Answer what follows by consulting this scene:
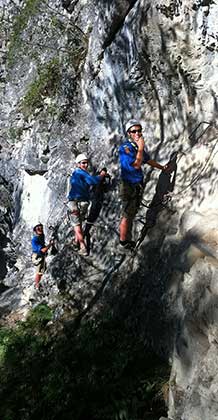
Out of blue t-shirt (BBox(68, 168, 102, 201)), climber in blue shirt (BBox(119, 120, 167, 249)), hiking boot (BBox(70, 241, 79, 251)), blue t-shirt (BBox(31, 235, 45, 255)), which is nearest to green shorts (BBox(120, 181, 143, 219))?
climber in blue shirt (BBox(119, 120, 167, 249))

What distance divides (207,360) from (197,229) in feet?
5.88

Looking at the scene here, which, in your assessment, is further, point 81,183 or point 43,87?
point 43,87

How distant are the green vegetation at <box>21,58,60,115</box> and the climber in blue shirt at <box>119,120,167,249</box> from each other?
21.6 feet

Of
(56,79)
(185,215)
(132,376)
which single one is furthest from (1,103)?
(132,376)

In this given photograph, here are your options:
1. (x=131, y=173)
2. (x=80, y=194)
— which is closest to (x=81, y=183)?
(x=80, y=194)

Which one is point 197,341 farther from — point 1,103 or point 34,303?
point 1,103

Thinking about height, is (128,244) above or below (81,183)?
below

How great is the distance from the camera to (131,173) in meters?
7.88

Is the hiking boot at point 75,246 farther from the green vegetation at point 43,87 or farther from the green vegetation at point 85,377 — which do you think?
the green vegetation at point 43,87

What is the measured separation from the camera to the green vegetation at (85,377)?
5.75 metres

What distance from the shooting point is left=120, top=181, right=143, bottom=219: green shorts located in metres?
8.03

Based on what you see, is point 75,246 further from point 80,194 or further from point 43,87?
point 43,87

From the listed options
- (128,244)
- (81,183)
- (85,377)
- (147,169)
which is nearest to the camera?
(85,377)

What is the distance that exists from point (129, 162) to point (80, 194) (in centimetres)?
193
